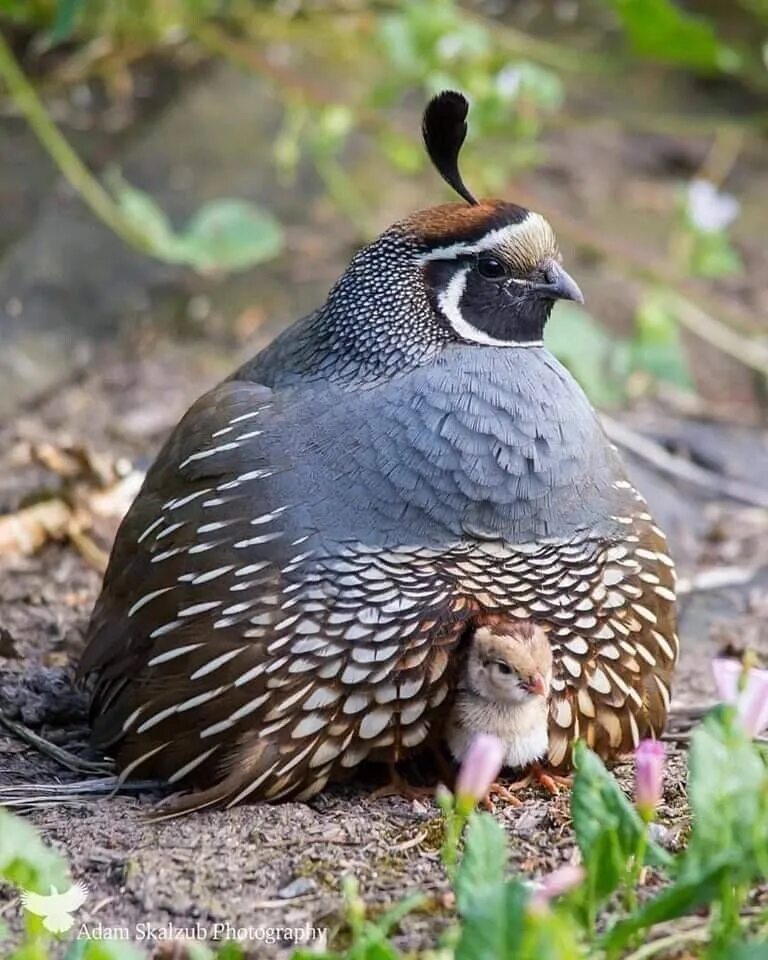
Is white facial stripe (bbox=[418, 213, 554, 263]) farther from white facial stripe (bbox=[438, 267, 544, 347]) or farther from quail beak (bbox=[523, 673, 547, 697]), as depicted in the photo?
quail beak (bbox=[523, 673, 547, 697])

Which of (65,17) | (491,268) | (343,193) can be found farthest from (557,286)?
(343,193)

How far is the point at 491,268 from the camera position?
13.5 feet

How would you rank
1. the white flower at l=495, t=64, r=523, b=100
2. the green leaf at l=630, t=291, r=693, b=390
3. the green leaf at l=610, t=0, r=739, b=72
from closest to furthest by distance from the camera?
1. the green leaf at l=610, t=0, r=739, b=72
2. the white flower at l=495, t=64, r=523, b=100
3. the green leaf at l=630, t=291, r=693, b=390

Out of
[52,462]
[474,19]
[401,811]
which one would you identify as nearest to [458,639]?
[401,811]

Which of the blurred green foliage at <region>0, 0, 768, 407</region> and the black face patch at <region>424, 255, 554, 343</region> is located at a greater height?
the blurred green foliage at <region>0, 0, 768, 407</region>

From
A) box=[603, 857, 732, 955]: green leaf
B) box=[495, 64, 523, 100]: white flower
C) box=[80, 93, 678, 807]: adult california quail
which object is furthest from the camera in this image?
box=[495, 64, 523, 100]: white flower

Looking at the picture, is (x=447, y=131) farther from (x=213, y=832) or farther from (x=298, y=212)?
(x=298, y=212)

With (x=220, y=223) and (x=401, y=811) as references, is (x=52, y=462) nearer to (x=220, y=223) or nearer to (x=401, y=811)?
(x=220, y=223)

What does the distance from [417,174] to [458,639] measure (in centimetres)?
542

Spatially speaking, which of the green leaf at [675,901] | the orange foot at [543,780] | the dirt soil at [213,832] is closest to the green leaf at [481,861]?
the green leaf at [675,901]

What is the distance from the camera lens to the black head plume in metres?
4.19

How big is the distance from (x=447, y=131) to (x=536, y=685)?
61.3 inches

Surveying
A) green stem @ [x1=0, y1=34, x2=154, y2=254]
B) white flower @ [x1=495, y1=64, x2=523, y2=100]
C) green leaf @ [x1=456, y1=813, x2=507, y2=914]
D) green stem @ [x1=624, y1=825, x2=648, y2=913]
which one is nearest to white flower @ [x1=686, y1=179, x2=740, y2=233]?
white flower @ [x1=495, y1=64, x2=523, y2=100]

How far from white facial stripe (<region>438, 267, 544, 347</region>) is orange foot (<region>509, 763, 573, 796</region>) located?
1065mm
